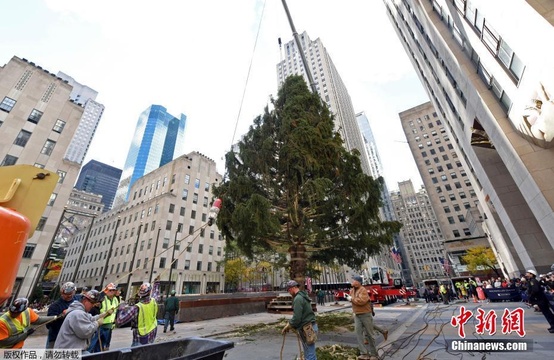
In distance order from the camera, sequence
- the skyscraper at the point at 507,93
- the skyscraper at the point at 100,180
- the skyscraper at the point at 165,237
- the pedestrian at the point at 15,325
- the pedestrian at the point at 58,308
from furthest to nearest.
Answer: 1. the skyscraper at the point at 100,180
2. the skyscraper at the point at 165,237
3. the skyscraper at the point at 507,93
4. the pedestrian at the point at 58,308
5. the pedestrian at the point at 15,325

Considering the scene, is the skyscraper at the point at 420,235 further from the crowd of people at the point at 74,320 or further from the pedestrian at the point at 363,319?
the crowd of people at the point at 74,320

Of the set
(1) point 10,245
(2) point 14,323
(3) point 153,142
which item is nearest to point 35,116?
(2) point 14,323

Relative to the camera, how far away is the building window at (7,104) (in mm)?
29719

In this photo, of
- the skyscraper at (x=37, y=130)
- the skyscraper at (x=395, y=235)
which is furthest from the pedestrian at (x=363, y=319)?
the skyscraper at (x=395, y=235)

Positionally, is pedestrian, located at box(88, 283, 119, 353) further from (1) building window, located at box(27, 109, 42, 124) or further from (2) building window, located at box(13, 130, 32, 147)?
(1) building window, located at box(27, 109, 42, 124)

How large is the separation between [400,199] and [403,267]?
119ft

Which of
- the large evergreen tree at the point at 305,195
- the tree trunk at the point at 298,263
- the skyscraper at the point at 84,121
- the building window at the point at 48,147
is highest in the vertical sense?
the skyscraper at the point at 84,121

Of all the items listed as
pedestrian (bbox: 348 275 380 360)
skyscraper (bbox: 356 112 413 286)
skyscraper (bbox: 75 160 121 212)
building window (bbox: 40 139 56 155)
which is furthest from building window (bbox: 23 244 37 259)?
skyscraper (bbox: 75 160 121 212)

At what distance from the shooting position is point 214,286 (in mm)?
44219

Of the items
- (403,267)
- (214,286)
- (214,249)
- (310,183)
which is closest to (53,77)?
(214,249)

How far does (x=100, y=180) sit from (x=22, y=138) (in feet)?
558

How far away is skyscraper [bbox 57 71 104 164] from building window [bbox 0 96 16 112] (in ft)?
516

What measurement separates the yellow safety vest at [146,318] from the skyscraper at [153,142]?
491 feet

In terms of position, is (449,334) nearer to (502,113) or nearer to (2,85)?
(502,113)
